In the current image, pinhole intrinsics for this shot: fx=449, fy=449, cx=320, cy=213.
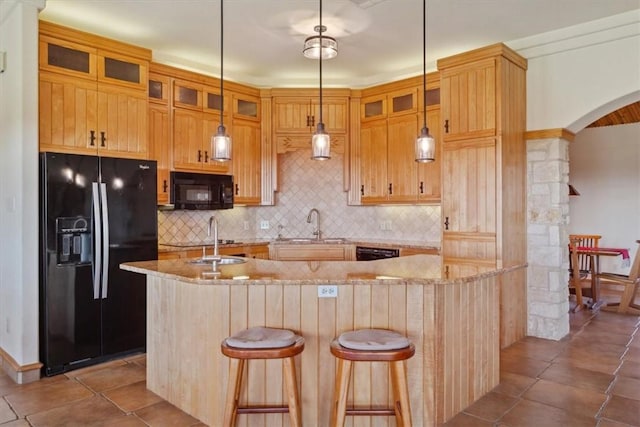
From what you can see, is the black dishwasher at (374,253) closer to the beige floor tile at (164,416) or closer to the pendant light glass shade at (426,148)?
the pendant light glass shade at (426,148)

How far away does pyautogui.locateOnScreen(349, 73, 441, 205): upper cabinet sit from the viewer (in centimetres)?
514

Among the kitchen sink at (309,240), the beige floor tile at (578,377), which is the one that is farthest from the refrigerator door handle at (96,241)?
the beige floor tile at (578,377)

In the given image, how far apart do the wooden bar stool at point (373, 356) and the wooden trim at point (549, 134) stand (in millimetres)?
3045

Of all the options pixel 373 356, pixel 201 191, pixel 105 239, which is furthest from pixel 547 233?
pixel 105 239

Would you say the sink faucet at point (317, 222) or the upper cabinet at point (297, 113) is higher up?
the upper cabinet at point (297, 113)

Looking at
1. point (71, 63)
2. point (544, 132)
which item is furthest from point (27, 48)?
point (544, 132)

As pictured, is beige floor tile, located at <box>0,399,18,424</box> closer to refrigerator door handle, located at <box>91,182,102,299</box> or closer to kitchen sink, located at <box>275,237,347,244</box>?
refrigerator door handle, located at <box>91,182,102,299</box>

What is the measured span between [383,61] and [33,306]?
421 centimetres

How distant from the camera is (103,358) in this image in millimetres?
3850

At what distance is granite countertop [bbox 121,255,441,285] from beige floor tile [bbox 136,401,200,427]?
0.90 metres

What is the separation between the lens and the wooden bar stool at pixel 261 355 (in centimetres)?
221

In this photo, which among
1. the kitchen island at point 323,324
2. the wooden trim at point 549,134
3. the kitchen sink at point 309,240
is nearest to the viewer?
the kitchen island at point 323,324

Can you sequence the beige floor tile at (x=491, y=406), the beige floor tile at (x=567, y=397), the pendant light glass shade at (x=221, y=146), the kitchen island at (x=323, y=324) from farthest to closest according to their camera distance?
the pendant light glass shade at (x=221, y=146) → the beige floor tile at (x=567, y=397) → the beige floor tile at (x=491, y=406) → the kitchen island at (x=323, y=324)

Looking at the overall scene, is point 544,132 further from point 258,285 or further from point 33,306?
point 33,306
